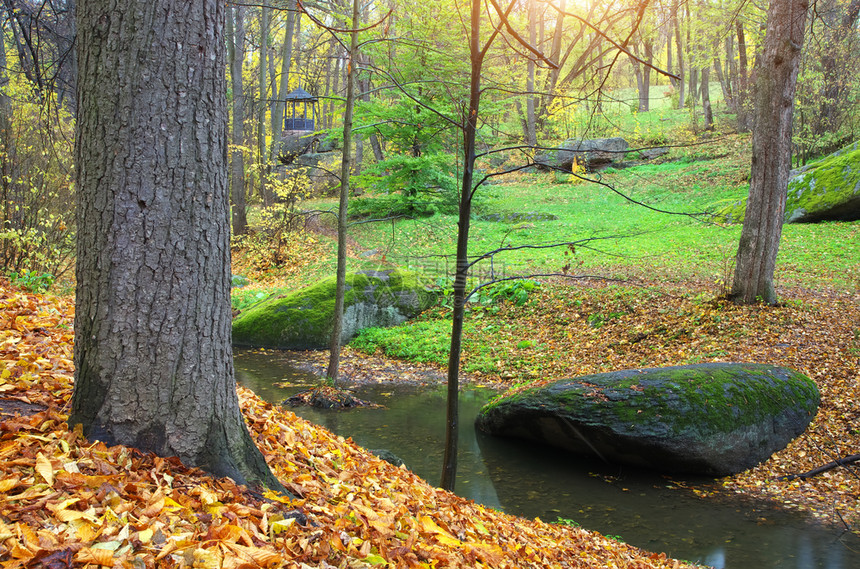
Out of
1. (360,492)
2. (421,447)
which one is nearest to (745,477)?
(421,447)

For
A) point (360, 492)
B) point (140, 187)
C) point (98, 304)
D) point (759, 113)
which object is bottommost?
point (360, 492)

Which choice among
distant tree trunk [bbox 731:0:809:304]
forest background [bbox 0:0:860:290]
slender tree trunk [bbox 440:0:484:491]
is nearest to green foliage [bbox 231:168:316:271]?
forest background [bbox 0:0:860:290]

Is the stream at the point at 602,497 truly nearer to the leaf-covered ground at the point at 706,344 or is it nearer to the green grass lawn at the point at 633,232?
the leaf-covered ground at the point at 706,344

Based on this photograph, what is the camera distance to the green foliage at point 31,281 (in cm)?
655

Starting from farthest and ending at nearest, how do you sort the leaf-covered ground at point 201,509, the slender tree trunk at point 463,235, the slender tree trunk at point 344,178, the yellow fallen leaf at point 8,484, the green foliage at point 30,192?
the slender tree trunk at point 344,178, the green foliage at point 30,192, the slender tree trunk at point 463,235, the yellow fallen leaf at point 8,484, the leaf-covered ground at point 201,509

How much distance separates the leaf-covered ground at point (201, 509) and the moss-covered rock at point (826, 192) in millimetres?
13912

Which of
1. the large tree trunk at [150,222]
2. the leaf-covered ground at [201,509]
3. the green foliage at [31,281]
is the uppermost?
the large tree trunk at [150,222]

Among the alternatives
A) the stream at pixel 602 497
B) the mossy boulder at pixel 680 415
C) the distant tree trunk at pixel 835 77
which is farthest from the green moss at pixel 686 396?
the distant tree trunk at pixel 835 77

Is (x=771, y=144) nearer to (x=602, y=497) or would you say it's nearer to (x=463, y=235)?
(x=602, y=497)

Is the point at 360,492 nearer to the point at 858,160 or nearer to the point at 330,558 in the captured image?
the point at 330,558

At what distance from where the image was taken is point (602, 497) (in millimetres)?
5738

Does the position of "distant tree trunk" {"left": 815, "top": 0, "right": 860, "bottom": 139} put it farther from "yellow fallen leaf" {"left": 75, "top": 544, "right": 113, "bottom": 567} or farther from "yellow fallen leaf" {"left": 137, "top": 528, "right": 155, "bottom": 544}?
"yellow fallen leaf" {"left": 75, "top": 544, "right": 113, "bottom": 567}

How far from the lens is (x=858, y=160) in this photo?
13828 mm

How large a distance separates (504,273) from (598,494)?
27.5 ft
